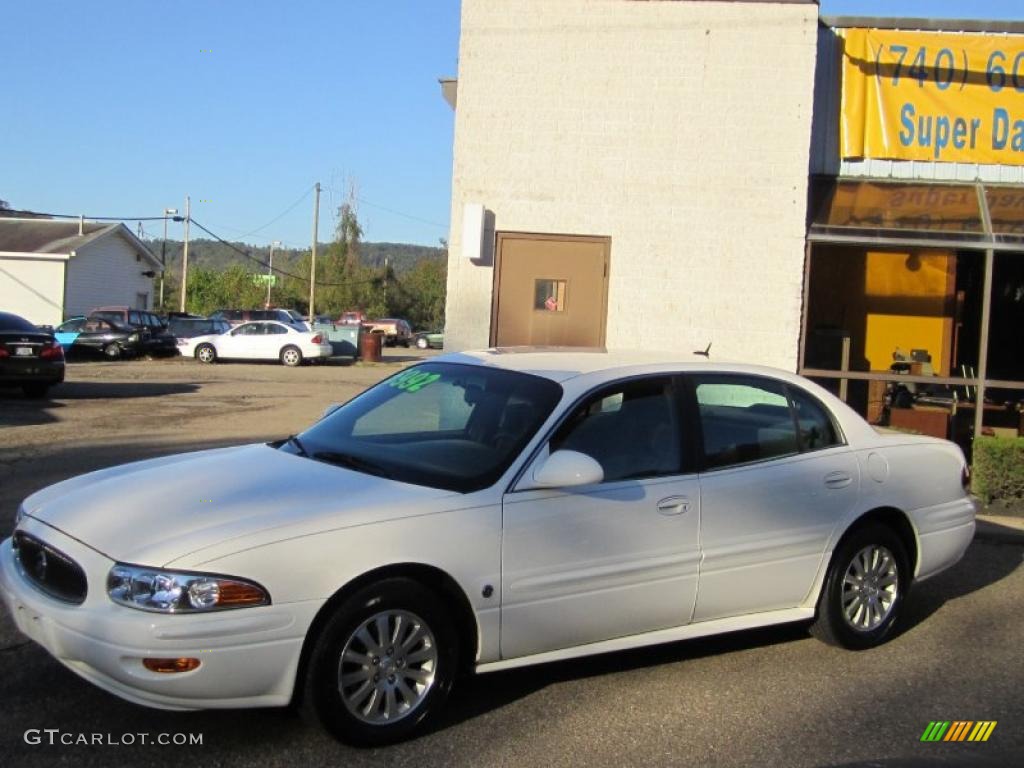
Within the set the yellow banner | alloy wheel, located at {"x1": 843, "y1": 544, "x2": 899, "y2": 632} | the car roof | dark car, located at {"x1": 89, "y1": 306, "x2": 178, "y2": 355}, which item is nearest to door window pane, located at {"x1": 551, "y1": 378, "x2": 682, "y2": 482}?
the car roof

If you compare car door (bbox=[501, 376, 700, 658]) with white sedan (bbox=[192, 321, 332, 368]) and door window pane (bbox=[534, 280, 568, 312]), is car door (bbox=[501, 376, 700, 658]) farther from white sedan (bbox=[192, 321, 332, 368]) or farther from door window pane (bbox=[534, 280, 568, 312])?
white sedan (bbox=[192, 321, 332, 368])

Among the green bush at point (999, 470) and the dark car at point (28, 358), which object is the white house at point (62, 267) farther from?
the green bush at point (999, 470)

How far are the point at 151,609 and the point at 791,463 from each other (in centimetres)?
326

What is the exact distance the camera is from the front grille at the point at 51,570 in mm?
3975

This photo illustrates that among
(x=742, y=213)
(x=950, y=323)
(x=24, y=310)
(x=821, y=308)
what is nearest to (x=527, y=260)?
(x=742, y=213)

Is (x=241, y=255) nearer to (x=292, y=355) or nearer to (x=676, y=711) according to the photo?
(x=292, y=355)

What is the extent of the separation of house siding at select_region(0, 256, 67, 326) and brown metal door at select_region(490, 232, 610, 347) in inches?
1341

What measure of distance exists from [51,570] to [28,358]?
14811 mm

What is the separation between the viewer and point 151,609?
378 centimetres

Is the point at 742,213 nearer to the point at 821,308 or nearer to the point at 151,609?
the point at 821,308

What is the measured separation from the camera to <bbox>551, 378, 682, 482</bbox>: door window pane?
4910 mm

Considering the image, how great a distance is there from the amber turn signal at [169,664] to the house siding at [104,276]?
1603 inches

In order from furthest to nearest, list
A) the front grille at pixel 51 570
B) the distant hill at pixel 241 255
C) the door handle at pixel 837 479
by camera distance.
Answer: the distant hill at pixel 241 255 < the door handle at pixel 837 479 < the front grille at pixel 51 570

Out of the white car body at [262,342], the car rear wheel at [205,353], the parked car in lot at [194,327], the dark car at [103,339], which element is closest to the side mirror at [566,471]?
the white car body at [262,342]
